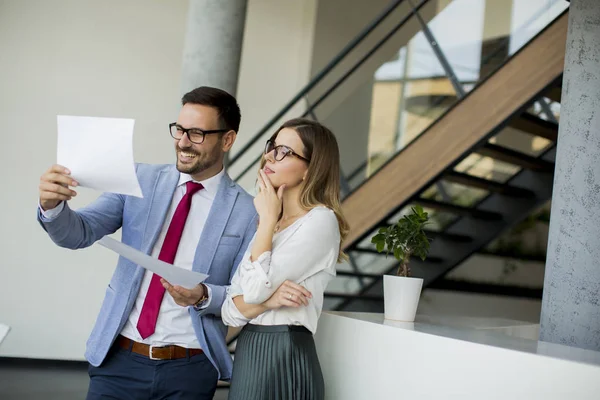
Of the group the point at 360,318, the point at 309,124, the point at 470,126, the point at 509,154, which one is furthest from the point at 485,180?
the point at 309,124

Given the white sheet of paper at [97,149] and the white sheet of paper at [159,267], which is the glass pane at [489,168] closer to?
the white sheet of paper at [159,267]

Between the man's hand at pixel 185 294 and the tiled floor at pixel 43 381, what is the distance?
11.1ft

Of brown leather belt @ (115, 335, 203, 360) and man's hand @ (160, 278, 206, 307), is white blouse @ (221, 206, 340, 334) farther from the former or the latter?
brown leather belt @ (115, 335, 203, 360)

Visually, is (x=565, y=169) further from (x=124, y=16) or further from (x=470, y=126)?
(x=124, y=16)

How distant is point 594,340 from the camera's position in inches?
102

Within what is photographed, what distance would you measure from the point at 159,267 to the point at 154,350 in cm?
40

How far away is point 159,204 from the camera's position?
2.34 m

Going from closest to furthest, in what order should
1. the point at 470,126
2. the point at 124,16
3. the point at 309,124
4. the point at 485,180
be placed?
1. the point at 309,124
2. the point at 470,126
3. the point at 485,180
4. the point at 124,16

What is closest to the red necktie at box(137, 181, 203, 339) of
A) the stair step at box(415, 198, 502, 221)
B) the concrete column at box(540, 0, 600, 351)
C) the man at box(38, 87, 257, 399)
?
the man at box(38, 87, 257, 399)

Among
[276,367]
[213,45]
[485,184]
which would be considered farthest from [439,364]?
[485,184]

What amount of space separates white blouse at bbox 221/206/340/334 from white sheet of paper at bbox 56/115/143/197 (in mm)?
425

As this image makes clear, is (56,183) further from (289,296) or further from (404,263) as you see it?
(404,263)

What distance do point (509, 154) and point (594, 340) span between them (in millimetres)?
2717

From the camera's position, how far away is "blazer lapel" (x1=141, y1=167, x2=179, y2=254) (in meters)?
2.30
